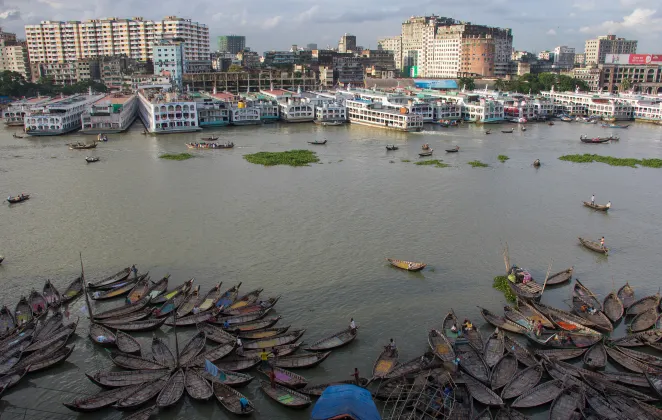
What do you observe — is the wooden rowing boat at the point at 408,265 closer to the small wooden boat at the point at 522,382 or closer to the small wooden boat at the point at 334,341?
the small wooden boat at the point at 334,341

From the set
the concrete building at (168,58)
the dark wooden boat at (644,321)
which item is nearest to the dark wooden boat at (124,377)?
the dark wooden boat at (644,321)

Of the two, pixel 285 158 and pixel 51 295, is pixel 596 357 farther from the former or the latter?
pixel 285 158

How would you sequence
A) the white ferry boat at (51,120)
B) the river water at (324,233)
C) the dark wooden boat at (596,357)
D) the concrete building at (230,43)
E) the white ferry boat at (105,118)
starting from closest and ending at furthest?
1. the dark wooden boat at (596,357)
2. the river water at (324,233)
3. the white ferry boat at (51,120)
4. the white ferry boat at (105,118)
5. the concrete building at (230,43)

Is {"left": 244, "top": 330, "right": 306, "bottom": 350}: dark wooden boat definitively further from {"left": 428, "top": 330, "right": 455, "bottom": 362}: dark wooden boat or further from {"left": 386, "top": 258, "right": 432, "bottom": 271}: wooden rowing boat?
{"left": 386, "top": 258, "right": 432, "bottom": 271}: wooden rowing boat

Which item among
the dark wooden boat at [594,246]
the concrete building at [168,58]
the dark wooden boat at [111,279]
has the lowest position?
the dark wooden boat at [111,279]

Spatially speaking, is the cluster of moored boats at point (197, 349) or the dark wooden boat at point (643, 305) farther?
the dark wooden boat at point (643, 305)

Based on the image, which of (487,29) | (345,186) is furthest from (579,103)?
(487,29)

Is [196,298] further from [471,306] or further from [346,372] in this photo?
[471,306]
